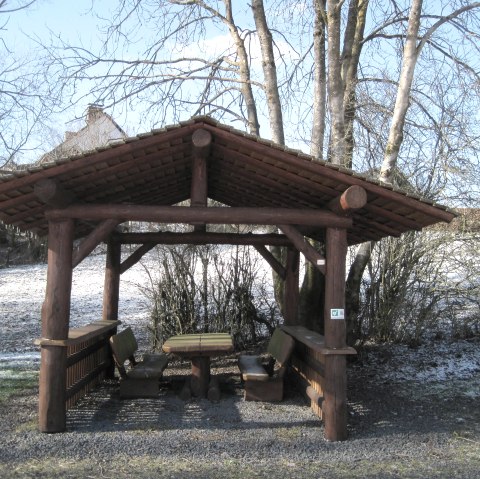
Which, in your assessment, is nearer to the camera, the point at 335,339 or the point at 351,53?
the point at 335,339

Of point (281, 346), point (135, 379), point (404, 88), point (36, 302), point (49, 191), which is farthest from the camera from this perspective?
point (36, 302)

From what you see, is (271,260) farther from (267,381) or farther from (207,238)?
(267,381)

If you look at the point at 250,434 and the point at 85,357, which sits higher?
the point at 85,357

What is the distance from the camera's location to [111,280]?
8805 millimetres

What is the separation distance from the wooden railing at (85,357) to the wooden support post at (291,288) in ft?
8.44

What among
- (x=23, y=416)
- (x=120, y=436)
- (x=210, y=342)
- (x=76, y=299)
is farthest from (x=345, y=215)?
(x=76, y=299)

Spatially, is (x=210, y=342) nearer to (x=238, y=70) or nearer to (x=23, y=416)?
(x=23, y=416)

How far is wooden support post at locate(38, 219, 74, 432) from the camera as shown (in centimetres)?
583

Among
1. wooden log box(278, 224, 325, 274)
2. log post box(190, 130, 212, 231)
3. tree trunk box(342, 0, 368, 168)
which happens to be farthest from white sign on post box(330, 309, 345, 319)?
tree trunk box(342, 0, 368, 168)

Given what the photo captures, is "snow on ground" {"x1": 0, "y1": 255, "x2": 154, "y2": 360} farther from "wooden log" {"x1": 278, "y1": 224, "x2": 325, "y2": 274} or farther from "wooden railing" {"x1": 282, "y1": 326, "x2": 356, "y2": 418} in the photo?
"wooden log" {"x1": 278, "y1": 224, "x2": 325, "y2": 274}

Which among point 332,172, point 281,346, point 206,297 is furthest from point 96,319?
point 332,172

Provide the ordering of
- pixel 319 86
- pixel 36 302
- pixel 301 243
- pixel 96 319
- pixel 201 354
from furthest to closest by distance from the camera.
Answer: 1. pixel 36 302
2. pixel 96 319
3. pixel 319 86
4. pixel 201 354
5. pixel 301 243

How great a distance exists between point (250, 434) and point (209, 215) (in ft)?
7.34

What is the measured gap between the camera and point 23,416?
645 centimetres
